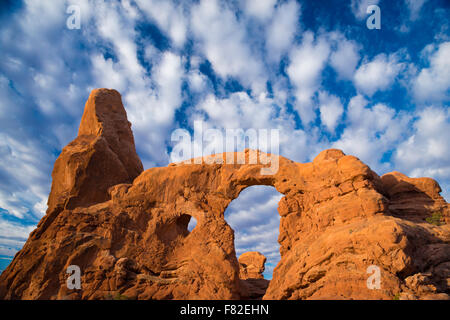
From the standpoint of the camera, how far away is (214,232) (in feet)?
52.6

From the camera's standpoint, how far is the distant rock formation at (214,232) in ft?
37.2

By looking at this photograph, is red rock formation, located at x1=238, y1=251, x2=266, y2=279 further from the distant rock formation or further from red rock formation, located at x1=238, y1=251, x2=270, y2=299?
the distant rock formation

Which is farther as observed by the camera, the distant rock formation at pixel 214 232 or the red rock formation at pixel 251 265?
the red rock formation at pixel 251 265

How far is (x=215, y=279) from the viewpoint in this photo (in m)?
14.4

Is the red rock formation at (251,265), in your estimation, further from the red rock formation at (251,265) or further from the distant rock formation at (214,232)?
the distant rock formation at (214,232)

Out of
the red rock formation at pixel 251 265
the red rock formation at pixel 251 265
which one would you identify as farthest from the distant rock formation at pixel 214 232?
the red rock formation at pixel 251 265

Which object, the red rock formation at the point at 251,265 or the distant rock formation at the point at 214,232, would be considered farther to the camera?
→ the red rock formation at the point at 251,265

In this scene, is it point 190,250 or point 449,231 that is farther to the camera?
point 190,250

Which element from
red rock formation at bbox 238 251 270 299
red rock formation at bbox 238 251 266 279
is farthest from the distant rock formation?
red rock formation at bbox 238 251 266 279

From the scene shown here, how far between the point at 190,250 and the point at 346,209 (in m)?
8.83

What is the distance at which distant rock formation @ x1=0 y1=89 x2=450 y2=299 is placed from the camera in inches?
446

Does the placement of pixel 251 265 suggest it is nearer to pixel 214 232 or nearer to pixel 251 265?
pixel 251 265
